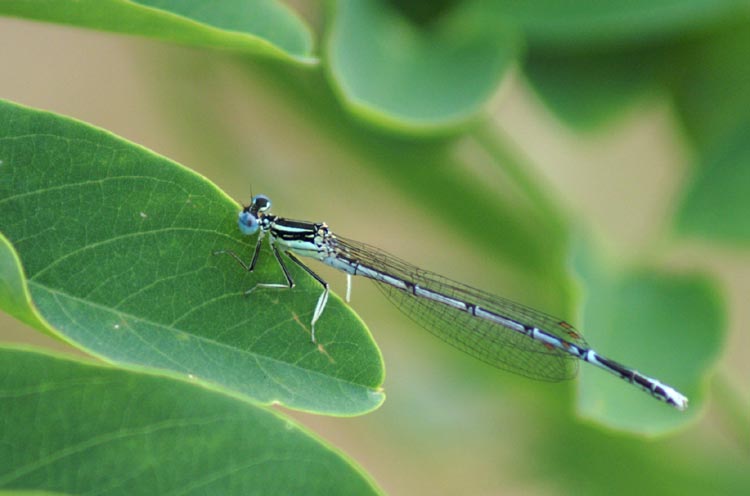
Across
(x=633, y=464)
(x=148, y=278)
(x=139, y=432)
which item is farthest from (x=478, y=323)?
(x=139, y=432)

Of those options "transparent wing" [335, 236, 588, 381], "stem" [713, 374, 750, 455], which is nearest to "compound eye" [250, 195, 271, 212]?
"transparent wing" [335, 236, 588, 381]

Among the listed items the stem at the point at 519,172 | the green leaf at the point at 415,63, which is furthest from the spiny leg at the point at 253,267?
the stem at the point at 519,172

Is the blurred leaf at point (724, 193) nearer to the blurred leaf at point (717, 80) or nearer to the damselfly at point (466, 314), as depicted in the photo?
the blurred leaf at point (717, 80)

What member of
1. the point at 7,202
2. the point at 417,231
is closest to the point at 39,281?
the point at 7,202

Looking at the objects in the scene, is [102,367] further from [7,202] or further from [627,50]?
[627,50]

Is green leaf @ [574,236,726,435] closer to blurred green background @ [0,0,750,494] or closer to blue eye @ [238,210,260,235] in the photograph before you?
blurred green background @ [0,0,750,494]

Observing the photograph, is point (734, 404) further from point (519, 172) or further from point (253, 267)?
point (253, 267)
